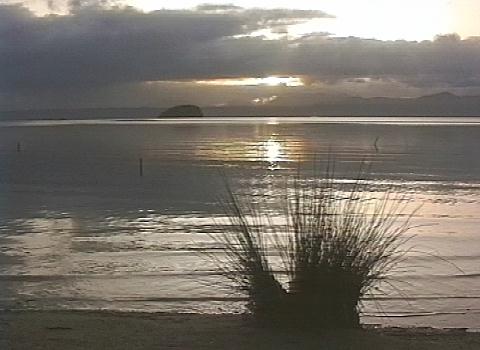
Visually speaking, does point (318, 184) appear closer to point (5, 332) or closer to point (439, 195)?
point (5, 332)

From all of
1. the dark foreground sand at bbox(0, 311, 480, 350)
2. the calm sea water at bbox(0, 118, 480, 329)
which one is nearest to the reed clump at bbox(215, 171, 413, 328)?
the dark foreground sand at bbox(0, 311, 480, 350)

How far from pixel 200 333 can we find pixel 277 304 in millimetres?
640

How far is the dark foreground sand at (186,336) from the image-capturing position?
6.09 meters

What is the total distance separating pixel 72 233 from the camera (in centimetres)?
1532

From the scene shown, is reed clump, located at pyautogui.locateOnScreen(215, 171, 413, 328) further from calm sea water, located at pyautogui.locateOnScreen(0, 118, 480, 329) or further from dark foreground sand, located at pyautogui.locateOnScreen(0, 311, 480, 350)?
calm sea water, located at pyautogui.locateOnScreen(0, 118, 480, 329)

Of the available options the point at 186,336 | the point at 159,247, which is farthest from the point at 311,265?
the point at 159,247

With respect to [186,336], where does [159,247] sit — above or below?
below

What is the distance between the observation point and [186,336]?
252 inches

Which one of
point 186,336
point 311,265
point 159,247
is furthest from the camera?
point 159,247

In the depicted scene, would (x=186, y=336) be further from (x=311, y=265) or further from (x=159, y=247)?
(x=159, y=247)

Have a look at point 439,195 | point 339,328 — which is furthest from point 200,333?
point 439,195

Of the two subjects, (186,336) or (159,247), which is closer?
(186,336)

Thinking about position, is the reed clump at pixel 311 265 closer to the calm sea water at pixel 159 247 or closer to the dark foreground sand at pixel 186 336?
the dark foreground sand at pixel 186 336

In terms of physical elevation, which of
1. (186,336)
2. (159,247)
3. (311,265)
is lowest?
(159,247)
